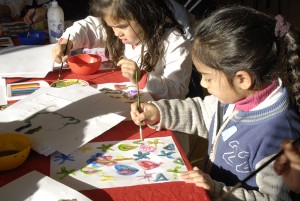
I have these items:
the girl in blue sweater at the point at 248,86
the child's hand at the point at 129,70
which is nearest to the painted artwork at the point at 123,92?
the child's hand at the point at 129,70

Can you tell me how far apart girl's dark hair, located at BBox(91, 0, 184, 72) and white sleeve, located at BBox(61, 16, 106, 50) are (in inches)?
6.0

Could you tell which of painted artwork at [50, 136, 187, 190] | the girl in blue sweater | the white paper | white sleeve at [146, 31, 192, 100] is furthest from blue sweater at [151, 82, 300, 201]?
the white paper

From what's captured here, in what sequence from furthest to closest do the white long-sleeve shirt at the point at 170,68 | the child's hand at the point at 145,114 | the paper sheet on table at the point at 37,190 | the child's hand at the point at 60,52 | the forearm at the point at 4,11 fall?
the forearm at the point at 4,11
the child's hand at the point at 60,52
the white long-sleeve shirt at the point at 170,68
the child's hand at the point at 145,114
the paper sheet on table at the point at 37,190

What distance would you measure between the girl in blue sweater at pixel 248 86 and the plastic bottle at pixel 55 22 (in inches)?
28.9

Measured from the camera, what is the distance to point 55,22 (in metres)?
1.66

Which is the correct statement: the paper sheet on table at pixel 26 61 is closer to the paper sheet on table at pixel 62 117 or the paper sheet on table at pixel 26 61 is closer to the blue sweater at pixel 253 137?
the paper sheet on table at pixel 62 117

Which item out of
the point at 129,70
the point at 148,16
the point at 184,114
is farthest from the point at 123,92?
the point at 148,16

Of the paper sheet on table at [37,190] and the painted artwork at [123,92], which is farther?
the painted artwork at [123,92]

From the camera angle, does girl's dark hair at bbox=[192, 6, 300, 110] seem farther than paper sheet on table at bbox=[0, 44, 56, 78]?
No

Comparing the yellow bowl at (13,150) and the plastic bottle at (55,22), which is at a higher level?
the plastic bottle at (55,22)

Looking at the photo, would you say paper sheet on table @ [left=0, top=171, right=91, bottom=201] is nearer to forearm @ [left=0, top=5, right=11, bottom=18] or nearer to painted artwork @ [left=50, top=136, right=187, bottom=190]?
painted artwork @ [left=50, top=136, right=187, bottom=190]

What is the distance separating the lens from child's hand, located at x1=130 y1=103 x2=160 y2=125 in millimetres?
1055

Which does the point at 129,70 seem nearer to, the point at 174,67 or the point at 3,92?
the point at 174,67

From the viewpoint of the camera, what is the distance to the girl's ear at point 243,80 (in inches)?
38.5
